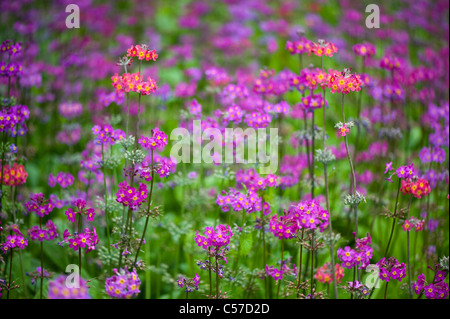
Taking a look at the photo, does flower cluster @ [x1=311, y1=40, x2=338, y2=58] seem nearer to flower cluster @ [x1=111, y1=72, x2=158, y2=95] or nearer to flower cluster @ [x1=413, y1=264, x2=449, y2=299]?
flower cluster @ [x1=111, y1=72, x2=158, y2=95]

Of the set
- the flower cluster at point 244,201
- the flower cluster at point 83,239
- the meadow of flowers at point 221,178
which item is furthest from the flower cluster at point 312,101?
the flower cluster at point 83,239

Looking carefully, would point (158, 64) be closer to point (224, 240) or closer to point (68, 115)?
point (68, 115)

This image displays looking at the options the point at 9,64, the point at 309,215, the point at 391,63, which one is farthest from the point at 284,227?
the point at 9,64

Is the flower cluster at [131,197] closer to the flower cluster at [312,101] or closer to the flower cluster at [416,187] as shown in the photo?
the flower cluster at [312,101]

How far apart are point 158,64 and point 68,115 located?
239 centimetres

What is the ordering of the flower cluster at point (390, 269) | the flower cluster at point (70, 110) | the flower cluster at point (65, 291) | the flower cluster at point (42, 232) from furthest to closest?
the flower cluster at point (70, 110), the flower cluster at point (42, 232), the flower cluster at point (390, 269), the flower cluster at point (65, 291)

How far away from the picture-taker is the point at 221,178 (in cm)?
288

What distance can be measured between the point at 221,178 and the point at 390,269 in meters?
1.17

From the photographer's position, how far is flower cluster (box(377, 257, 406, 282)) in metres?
2.29

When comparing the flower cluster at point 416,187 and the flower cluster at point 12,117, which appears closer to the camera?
the flower cluster at point 416,187

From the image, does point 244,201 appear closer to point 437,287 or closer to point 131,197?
point 131,197

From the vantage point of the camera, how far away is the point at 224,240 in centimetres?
223

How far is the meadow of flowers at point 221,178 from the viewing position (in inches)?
91.4
